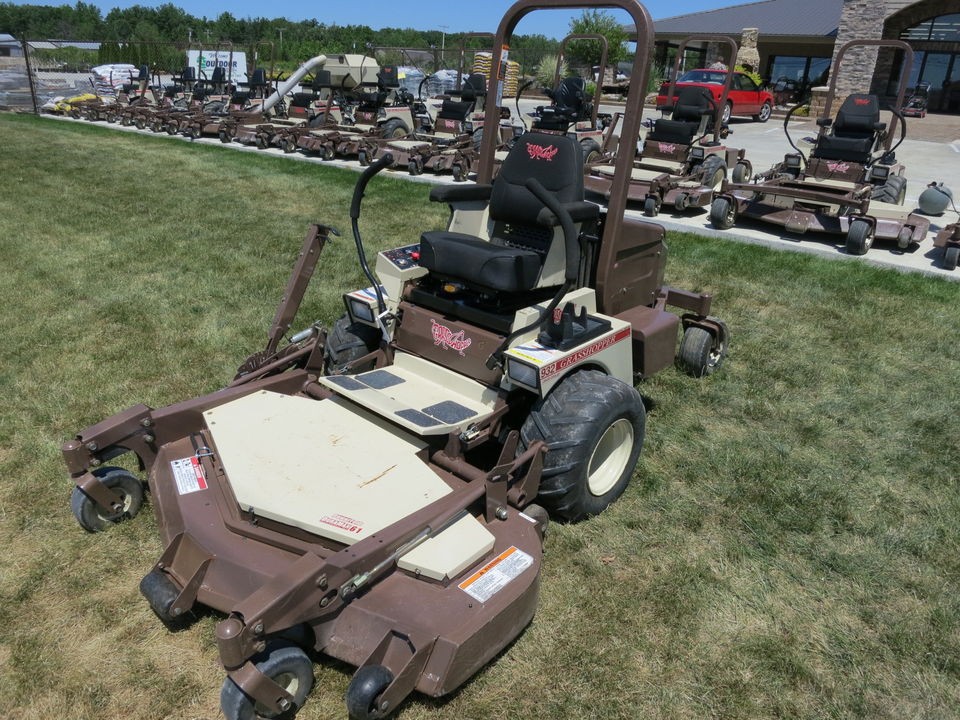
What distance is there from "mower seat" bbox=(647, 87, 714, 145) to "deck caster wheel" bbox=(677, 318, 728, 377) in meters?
6.43

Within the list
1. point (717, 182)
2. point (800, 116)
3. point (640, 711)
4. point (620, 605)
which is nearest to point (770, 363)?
point (620, 605)

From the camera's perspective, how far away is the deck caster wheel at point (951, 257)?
25.3 feet

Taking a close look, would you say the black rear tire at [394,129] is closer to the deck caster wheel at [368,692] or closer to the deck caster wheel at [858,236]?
the deck caster wheel at [858,236]

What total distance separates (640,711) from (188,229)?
7480 mm

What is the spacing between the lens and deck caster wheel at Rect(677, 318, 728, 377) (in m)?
5.04

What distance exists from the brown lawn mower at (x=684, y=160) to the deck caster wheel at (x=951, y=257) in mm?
3016

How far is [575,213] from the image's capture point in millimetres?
3596

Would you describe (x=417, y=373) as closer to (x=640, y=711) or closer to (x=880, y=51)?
(x=640, y=711)

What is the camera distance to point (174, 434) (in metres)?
3.38

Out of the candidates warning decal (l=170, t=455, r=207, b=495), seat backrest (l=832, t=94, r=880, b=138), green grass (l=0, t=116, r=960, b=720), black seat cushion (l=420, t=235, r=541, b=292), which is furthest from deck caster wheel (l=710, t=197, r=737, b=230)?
warning decal (l=170, t=455, r=207, b=495)

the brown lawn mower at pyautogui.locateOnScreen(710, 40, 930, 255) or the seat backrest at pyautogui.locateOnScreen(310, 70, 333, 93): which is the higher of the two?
the seat backrest at pyautogui.locateOnScreen(310, 70, 333, 93)

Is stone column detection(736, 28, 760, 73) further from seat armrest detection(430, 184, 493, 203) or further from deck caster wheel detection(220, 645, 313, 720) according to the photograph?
deck caster wheel detection(220, 645, 313, 720)

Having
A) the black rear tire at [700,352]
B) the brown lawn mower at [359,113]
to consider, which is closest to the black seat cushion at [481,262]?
the black rear tire at [700,352]

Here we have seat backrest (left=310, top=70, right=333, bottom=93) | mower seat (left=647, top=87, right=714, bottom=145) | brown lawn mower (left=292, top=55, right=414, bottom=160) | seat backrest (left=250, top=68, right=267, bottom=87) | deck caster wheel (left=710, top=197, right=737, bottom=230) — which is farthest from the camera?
seat backrest (left=250, top=68, right=267, bottom=87)
